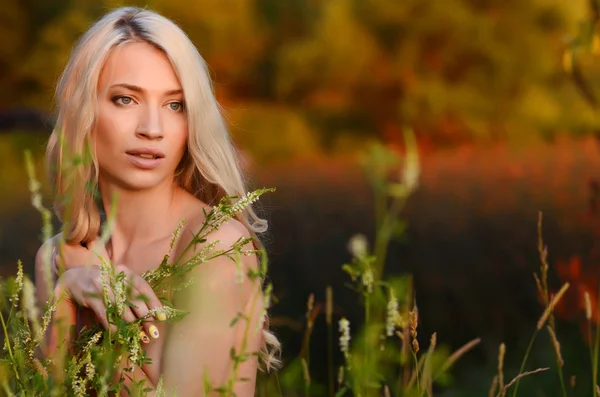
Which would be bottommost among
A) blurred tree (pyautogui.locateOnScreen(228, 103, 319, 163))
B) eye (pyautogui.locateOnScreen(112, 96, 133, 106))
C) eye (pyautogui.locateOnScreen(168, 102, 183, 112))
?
blurred tree (pyautogui.locateOnScreen(228, 103, 319, 163))

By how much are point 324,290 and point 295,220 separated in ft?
2.42

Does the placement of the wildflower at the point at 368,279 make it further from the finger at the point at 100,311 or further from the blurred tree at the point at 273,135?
the blurred tree at the point at 273,135

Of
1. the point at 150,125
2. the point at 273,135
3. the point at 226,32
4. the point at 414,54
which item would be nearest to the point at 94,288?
the point at 150,125

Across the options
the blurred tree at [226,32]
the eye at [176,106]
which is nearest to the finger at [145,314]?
the eye at [176,106]

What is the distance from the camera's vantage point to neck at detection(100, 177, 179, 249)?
2.04 metres

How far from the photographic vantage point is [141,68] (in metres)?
1.95

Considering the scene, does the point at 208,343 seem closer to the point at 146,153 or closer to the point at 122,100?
the point at 146,153

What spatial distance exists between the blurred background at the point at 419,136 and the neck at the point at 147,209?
0.40 meters

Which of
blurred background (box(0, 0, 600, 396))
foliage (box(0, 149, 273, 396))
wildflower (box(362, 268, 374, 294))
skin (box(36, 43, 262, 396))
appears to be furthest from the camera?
blurred background (box(0, 0, 600, 396))

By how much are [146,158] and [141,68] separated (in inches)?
7.0

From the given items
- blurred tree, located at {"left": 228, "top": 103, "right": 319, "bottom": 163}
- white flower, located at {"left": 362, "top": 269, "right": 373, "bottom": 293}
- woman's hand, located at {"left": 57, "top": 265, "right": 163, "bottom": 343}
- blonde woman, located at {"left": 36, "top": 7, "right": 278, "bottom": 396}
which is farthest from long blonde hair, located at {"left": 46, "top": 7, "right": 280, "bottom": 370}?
blurred tree, located at {"left": 228, "top": 103, "right": 319, "bottom": 163}

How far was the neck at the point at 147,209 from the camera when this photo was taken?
2.04 meters

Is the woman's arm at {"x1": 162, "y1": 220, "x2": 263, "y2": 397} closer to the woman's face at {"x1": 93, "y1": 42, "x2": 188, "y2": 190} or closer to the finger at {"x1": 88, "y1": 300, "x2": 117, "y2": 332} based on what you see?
the finger at {"x1": 88, "y1": 300, "x2": 117, "y2": 332}

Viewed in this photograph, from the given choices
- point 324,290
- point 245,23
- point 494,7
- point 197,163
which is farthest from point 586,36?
point 245,23
